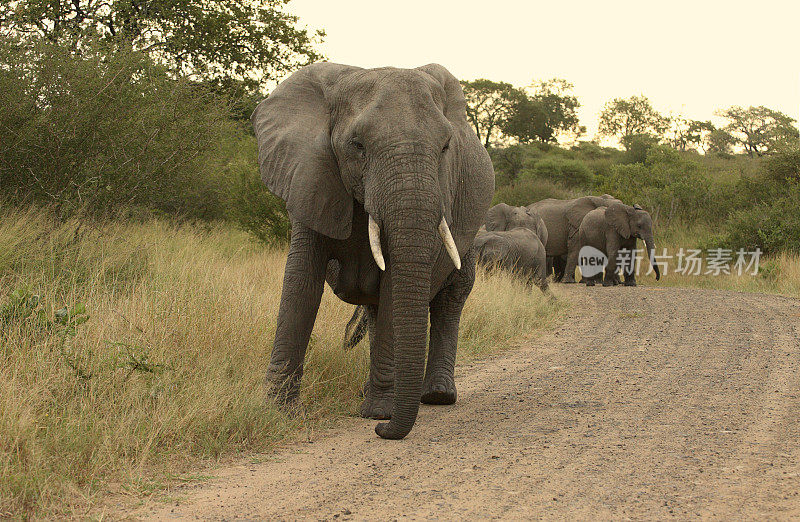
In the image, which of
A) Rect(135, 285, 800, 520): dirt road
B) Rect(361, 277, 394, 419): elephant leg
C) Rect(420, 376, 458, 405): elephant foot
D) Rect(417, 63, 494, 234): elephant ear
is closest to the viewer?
Rect(135, 285, 800, 520): dirt road

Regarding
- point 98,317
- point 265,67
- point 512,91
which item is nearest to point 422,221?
point 98,317

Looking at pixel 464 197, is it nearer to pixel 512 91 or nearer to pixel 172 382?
pixel 172 382

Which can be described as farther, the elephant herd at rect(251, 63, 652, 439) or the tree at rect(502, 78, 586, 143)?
the tree at rect(502, 78, 586, 143)

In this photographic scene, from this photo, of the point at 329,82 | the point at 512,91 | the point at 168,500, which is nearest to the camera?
the point at 168,500

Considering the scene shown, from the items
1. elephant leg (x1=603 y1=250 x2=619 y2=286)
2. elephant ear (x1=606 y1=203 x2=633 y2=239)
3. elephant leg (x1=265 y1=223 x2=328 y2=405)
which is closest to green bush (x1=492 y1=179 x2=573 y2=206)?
elephant ear (x1=606 y1=203 x2=633 y2=239)

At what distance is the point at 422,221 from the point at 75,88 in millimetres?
6789

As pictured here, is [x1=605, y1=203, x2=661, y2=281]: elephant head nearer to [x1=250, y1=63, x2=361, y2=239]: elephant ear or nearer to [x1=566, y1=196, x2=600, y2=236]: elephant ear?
[x1=566, y1=196, x2=600, y2=236]: elephant ear

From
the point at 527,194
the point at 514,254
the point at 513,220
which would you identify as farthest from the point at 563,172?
the point at 514,254

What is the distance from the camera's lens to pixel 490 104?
47000 mm

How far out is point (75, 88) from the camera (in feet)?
33.8

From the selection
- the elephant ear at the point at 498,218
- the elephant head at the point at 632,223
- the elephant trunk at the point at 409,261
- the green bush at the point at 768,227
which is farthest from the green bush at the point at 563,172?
the elephant trunk at the point at 409,261

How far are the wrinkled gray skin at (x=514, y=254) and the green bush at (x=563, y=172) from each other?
2236 centimetres

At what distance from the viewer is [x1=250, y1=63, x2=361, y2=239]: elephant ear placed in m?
5.54

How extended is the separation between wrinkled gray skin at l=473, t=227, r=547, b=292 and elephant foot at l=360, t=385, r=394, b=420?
8755 mm
